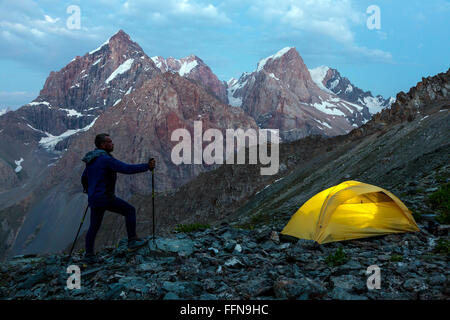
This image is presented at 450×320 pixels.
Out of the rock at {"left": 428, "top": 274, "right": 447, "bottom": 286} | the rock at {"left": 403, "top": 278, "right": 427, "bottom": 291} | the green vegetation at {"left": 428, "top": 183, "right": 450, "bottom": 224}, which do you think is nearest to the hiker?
the rock at {"left": 403, "top": 278, "right": 427, "bottom": 291}

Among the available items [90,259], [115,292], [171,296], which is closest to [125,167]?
[90,259]

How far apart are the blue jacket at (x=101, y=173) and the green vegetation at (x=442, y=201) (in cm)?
807

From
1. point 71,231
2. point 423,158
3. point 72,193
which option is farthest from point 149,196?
point 72,193

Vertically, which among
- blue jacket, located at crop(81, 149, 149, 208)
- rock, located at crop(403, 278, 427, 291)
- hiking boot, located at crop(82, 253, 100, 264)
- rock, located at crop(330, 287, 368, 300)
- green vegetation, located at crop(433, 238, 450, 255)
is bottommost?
hiking boot, located at crop(82, 253, 100, 264)

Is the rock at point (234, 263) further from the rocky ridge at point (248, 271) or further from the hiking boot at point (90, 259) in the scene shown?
the hiking boot at point (90, 259)

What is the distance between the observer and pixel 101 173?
7816mm

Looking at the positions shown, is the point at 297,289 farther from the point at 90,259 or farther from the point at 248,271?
the point at 90,259

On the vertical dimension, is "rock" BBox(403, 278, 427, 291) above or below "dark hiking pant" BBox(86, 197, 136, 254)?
below

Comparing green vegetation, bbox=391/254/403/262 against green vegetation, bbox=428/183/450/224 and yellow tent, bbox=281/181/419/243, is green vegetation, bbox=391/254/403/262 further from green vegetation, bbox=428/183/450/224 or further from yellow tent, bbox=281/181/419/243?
green vegetation, bbox=428/183/450/224

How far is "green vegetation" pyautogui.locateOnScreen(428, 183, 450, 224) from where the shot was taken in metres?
9.83

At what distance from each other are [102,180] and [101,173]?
0.60 feet

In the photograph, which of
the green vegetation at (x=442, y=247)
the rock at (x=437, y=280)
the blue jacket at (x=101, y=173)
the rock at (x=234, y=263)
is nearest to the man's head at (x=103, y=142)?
the blue jacket at (x=101, y=173)

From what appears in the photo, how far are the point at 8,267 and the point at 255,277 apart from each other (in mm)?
7294
